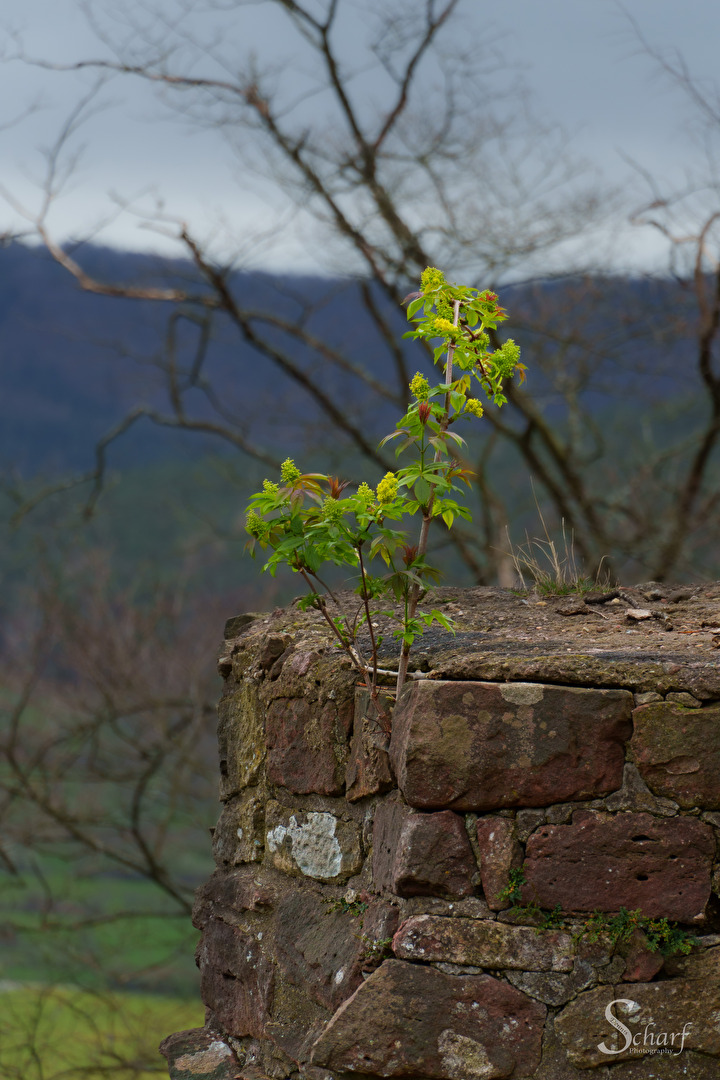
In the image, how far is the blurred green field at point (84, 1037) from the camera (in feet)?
27.8

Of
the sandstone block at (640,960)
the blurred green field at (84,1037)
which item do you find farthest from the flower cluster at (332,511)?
the blurred green field at (84,1037)

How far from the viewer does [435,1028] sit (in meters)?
2.15

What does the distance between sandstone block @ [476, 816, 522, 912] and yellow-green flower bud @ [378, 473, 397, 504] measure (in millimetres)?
769

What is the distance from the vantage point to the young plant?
7.58 ft

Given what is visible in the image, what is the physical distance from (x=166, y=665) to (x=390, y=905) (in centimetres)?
927

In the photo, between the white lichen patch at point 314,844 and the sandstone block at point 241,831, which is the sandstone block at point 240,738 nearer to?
the sandstone block at point 241,831

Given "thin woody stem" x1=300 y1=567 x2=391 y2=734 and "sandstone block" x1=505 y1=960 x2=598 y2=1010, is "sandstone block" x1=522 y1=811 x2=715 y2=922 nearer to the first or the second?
"sandstone block" x1=505 y1=960 x2=598 y2=1010

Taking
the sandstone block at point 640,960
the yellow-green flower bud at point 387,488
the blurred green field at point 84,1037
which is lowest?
the blurred green field at point 84,1037

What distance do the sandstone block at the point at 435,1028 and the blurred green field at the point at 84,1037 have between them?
6.67m

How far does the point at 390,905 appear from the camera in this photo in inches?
88.6

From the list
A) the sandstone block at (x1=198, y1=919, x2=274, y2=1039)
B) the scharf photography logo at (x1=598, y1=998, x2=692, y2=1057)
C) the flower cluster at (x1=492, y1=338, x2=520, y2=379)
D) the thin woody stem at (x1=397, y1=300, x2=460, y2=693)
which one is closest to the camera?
the scharf photography logo at (x1=598, y1=998, x2=692, y2=1057)

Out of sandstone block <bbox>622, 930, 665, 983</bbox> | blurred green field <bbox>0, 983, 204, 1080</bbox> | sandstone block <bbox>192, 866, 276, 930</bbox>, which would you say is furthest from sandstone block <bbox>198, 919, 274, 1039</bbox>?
blurred green field <bbox>0, 983, 204, 1080</bbox>

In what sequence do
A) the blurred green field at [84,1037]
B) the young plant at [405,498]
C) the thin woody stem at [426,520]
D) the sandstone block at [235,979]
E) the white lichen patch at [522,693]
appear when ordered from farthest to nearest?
the blurred green field at [84,1037]
the sandstone block at [235,979]
the thin woody stem at [426,520]
the young plant at [405,498]
the white lichen patch at [522,693]

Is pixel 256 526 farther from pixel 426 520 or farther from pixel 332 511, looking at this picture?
pixel 426 520
